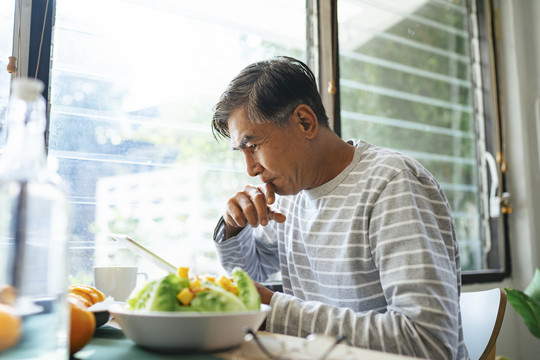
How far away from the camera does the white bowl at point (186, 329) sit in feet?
2.09

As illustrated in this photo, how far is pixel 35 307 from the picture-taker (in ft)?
1.96

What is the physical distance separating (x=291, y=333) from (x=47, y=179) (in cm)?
53

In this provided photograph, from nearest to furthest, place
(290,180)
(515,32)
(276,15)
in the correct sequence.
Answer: (290,180), (276,15), (515,32)

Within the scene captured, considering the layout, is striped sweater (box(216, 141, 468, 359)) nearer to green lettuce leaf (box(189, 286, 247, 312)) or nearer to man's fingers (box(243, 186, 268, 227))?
man's fingers (box(243, 186, 268, 227))

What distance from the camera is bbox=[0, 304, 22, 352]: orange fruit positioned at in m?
0.57

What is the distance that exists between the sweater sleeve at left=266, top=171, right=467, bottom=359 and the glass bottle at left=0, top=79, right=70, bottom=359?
45 centimetres

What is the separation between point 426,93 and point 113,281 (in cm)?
192

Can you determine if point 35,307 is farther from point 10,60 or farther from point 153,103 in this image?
point 153,103

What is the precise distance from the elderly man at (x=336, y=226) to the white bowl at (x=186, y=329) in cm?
29

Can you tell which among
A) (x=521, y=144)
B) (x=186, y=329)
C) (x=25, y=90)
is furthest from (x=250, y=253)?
(x=521, y=144)

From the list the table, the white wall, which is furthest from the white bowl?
the white wall

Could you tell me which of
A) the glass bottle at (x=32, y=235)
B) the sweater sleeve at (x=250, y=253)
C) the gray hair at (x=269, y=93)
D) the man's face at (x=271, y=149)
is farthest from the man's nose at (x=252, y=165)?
the glass bottle at (x=32, y=235)

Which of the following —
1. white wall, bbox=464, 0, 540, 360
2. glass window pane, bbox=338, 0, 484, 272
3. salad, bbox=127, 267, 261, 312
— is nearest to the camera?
salad, bbox=127, 267, 261, 312

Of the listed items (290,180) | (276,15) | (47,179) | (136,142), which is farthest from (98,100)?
(47,179)
